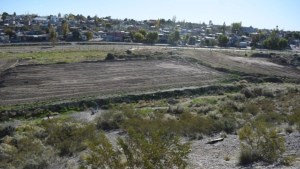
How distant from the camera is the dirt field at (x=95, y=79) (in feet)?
141

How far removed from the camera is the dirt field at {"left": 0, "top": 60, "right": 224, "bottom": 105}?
4291 cm

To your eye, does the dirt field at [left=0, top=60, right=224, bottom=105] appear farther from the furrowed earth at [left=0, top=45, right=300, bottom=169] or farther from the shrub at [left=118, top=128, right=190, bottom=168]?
the shrub at [left=118, top=128, right=190, bottom=168]

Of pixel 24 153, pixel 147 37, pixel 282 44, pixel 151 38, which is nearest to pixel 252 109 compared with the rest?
pixel 24 153

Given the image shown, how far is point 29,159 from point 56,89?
25.0m

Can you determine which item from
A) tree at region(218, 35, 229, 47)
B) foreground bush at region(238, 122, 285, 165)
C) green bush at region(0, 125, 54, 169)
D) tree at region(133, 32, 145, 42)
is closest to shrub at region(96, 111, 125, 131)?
green bush at region(0, 125, 54, 169)

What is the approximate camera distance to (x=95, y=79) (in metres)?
50.2

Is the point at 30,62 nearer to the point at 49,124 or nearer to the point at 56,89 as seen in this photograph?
the point at 56,89

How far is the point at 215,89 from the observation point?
47.0 m

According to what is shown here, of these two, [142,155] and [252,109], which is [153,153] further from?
[252,109]

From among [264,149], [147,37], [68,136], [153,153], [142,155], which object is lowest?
[68,136]

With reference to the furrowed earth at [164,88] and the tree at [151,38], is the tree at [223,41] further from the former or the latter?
the furrowed earth at [164,88]

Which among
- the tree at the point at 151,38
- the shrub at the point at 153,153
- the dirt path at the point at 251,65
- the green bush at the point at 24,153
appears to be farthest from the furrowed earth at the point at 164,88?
the tree at the point at 151,38

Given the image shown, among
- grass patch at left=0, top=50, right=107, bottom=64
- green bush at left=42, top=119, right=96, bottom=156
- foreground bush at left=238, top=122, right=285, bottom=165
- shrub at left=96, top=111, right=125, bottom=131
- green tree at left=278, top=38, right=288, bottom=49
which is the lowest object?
shrub at left=96, top=111, right=125, bottom=131

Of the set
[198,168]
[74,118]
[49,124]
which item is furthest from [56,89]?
[198,168]
